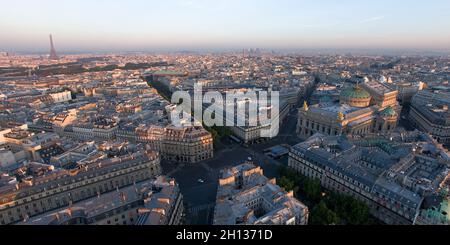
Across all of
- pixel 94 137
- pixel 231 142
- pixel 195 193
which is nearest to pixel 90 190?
pixel 195 193

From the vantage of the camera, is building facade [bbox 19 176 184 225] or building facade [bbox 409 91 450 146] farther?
building facade [bbox 409 91 450 146]

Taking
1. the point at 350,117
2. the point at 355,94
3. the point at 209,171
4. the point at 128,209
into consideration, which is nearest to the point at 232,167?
the point at 209,171

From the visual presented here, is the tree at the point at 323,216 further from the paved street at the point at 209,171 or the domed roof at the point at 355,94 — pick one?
the domed roof at the point at 355,94

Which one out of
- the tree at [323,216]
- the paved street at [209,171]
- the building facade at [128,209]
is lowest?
the paved street at [209,171]

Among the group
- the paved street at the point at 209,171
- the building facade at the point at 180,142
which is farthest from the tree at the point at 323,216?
the building facade at the point at 180,142

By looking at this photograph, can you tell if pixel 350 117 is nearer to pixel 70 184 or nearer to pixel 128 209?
pixel 128 209

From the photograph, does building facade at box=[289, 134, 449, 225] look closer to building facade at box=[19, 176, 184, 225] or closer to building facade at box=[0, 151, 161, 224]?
building facade at box=[19, 176, 184, 225]

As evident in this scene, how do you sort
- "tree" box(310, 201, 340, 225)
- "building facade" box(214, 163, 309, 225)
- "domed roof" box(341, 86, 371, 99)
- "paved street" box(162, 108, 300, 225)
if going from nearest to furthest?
"building facade" box(214, 163, 309, 225), "tree" box(310, 201, 340, 225), "paved street" box(162, 108, 300, 225), "domed roof" box(341, 86, 371, 99)

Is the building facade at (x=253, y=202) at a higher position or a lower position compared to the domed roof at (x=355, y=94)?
lower

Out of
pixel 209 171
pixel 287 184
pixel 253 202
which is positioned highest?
pixel 253 202

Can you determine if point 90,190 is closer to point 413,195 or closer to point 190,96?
point 413,195

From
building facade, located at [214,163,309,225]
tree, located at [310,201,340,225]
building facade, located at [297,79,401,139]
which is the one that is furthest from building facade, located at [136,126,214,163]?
building facade, located at [297,79,401,139]
